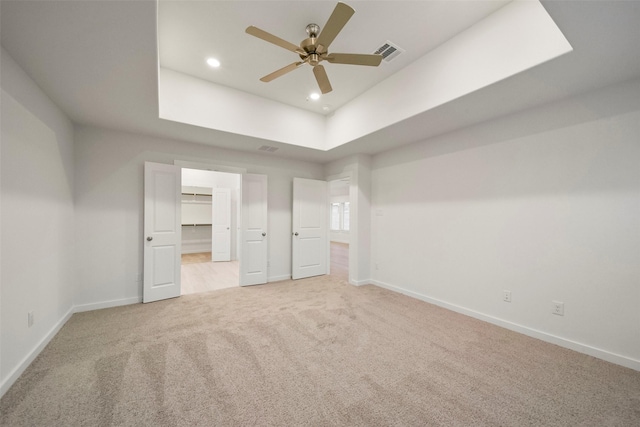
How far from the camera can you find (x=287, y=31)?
93.0 inches

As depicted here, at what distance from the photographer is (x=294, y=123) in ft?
13.1

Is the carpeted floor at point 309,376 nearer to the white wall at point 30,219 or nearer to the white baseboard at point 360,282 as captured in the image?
the white wall at point 30,219

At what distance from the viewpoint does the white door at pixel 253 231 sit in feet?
14.5

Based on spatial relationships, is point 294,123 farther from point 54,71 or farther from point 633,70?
point 633,70

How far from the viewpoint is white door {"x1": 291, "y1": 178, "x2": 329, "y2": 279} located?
4.92m

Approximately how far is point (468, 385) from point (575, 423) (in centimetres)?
57

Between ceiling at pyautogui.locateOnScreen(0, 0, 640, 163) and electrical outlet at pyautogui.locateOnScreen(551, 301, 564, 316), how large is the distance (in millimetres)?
2085

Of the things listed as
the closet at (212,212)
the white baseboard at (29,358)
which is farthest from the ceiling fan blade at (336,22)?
the closet at (212,212)

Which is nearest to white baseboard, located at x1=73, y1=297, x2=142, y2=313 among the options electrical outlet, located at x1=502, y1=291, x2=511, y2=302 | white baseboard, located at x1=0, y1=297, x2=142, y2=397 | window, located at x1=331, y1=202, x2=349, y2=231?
white baseboard, located at x1=0, y1=297, x2=142, y2=397

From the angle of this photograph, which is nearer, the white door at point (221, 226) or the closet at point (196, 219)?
the white door at point (221, 226)

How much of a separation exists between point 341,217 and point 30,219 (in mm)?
10036

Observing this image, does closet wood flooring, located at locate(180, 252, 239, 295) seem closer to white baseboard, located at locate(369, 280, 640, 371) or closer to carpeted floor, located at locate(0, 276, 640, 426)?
carpeted floor, located at locate(0, 276, 640, 426)

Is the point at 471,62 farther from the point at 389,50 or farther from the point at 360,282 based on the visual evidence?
the point at 360,282

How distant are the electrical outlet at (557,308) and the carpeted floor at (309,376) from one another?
35 cm
